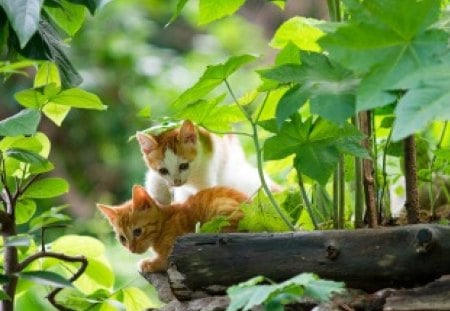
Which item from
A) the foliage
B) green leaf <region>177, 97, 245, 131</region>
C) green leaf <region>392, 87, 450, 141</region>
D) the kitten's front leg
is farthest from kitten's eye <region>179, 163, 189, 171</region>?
green leaf <region>392, 87, 450, 141</region>

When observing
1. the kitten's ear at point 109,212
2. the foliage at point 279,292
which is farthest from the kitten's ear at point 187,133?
the foliage at point 279,292

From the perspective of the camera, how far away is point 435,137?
1564 millimetres

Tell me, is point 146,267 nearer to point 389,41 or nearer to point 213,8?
point 213,8

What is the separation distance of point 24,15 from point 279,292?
42cm

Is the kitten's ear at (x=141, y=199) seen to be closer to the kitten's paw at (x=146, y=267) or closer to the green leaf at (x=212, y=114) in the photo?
the kitten's paw at (x=146, y=267)

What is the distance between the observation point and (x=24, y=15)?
3.39 feet

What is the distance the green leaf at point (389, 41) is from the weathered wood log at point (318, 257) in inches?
8.7

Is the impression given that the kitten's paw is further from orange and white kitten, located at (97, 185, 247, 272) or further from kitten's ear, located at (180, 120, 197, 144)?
kitten's ear, located at (180, 120, 197, 144)

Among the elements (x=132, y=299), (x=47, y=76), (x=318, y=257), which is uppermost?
(x=47, y=76)

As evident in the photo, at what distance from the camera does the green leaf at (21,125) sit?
1.07m

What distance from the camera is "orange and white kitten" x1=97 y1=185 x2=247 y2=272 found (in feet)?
4.75

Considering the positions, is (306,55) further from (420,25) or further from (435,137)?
(435,137)

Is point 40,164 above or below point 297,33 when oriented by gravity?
→ below

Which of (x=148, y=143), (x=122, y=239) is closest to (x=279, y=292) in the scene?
(x=122, y=239)
